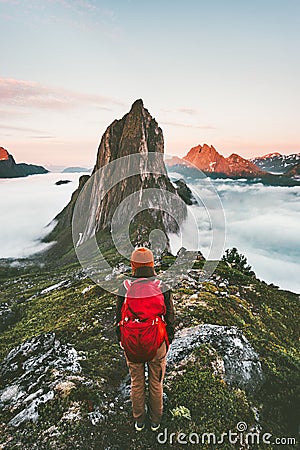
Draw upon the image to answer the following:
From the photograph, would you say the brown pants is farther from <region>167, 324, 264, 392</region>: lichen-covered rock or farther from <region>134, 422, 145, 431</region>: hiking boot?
<region>167, 324, 264, 392</region>: lichen-covered rock

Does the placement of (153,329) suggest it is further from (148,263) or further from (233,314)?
(233,314)

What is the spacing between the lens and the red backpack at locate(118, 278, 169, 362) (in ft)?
23.0

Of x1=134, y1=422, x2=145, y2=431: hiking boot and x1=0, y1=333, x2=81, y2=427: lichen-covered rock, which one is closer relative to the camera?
x1=134, y1=422, x2=145, y2=431: hiking boot

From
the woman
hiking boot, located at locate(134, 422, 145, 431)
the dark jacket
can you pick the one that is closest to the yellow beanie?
the woman

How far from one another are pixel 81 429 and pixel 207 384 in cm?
410

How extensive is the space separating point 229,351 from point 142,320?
564 cm

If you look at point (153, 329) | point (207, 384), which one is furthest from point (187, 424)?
point (153, 329)

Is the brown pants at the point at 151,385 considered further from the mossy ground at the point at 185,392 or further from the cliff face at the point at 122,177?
the cliff face at the point at 122,177

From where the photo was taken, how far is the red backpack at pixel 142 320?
23.0ft

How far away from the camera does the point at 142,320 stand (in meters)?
7.02

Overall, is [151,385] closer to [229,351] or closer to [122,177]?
[229,351]

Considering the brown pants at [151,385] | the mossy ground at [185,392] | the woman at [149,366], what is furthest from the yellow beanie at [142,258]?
the mossy ground at [185,392]

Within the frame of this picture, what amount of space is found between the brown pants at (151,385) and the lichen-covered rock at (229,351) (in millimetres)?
2464

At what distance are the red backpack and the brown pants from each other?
1.69 ft
